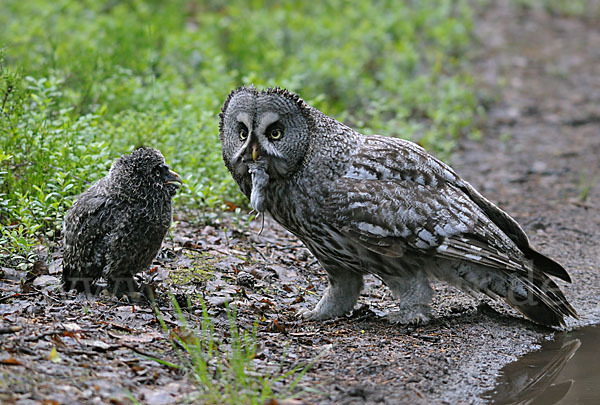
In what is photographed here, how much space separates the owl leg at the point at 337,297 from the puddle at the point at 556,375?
1.44 metres

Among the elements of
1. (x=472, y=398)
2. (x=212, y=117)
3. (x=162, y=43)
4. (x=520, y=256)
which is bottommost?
(x=472, y=398)

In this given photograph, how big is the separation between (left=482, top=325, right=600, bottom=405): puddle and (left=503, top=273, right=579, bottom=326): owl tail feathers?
8.1 inches

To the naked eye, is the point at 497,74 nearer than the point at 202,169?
No

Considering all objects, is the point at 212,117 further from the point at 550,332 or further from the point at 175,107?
the point at 550,332

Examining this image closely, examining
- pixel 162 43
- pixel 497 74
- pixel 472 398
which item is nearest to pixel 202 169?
pixel 472 398

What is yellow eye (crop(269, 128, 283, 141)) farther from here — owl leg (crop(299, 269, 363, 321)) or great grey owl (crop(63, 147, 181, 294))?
owl leg (crop(299, 269, 363, 321))

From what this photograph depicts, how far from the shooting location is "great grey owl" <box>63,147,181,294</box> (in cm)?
583

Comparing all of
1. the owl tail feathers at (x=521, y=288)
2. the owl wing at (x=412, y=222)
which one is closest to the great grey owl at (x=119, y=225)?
the owl wing at (x=412, y=222)


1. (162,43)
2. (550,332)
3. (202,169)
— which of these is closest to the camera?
(550,332)

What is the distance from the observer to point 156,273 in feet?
21.7

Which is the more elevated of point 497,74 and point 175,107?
point 497,74

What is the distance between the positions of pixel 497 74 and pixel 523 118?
93.3 inches

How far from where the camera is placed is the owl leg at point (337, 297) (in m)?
6.32

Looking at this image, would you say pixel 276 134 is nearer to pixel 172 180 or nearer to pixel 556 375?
pixel 172 180
